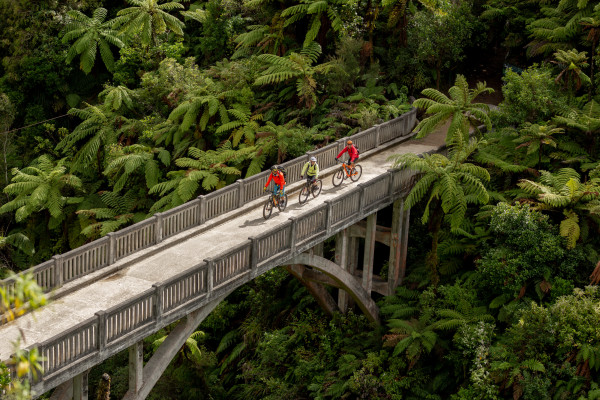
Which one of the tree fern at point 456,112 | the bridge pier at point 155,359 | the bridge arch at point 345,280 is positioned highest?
the tree fern at point 456,112

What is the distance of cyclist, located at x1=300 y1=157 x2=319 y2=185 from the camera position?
23.0 meters

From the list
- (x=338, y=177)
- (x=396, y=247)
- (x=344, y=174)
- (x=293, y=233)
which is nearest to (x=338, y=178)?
(x=338, y=177)

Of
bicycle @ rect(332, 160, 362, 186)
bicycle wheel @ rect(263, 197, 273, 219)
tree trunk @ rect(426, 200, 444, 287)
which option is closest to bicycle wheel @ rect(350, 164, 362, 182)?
bicycle @ rect(332, 160, 362, 186)

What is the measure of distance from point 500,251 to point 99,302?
11802mm

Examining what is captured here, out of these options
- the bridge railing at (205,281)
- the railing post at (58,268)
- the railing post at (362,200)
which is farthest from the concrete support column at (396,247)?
the railing post at (58,268)

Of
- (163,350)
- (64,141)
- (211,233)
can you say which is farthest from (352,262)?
(64,141)

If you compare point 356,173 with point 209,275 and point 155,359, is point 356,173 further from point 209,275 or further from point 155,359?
point 155,359

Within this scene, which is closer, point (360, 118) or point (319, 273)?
point (319, 273)

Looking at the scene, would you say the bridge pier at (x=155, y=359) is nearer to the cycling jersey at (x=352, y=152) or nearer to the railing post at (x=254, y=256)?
the railing post at (x=254, y=256)

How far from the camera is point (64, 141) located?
120ft

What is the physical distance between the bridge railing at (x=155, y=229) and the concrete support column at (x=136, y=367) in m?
2.25

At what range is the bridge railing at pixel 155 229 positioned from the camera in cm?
1778

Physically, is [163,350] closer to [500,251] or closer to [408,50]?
[500,251]

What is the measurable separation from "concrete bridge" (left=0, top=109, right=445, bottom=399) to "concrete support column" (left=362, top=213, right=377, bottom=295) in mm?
35
